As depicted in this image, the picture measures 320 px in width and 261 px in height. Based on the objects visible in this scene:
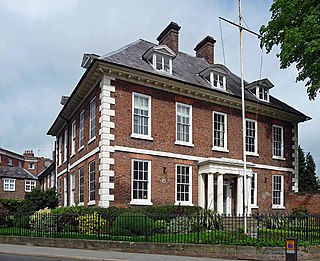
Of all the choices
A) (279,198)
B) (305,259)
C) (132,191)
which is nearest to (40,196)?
(132,191)

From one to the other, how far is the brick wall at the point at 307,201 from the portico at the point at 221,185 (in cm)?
449

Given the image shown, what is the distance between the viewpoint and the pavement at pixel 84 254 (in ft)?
43.2

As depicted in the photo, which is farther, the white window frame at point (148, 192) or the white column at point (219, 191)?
the white column at point (219, 191)

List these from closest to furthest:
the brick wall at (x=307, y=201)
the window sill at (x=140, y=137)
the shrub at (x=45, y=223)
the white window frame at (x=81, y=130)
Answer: the shrub at (x=45, y=223), the window sill at (x=140, y=137), the white window frame at (x=81, y=130), the brick wall at (x=307, y=201)

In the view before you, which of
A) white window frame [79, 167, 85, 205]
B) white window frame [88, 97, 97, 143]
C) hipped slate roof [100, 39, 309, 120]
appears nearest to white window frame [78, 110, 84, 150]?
white window frame [79, 167, 85, 205]

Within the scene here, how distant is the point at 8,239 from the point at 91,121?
7746 millimetres

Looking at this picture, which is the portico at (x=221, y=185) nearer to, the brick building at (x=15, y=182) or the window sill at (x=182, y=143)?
the window sill at (x=182, y=143)

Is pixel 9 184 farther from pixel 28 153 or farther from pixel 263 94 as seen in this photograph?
pixel 263 94

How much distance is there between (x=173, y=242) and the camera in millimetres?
14430

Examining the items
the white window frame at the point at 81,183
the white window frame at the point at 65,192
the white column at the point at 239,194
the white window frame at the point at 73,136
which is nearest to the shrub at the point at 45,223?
the white window frame at the point at 81,183

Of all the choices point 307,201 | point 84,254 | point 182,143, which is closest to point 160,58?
point 182,143

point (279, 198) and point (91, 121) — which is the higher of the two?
point (91, 121)

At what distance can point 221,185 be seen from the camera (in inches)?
897

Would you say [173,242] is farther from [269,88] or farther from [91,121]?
[269,88]
